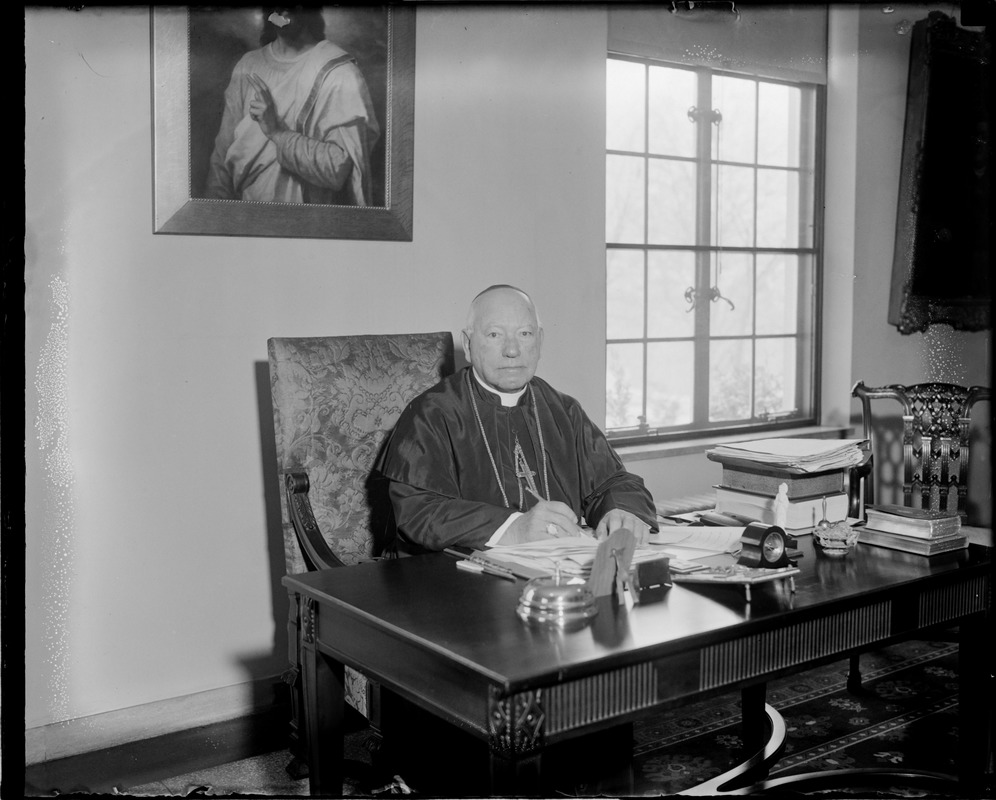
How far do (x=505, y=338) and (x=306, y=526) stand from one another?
79cm

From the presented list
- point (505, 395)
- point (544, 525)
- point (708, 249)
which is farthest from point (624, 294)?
point (544, 525)

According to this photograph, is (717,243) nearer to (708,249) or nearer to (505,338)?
(708,249)

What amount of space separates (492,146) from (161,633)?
6.83 feet

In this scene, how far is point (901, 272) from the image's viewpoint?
534cm

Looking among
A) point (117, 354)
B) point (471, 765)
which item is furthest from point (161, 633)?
point (471, 765)

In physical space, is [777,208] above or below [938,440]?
above

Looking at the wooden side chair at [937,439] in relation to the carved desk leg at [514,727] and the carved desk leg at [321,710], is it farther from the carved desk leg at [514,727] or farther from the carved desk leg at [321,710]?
the carved desk leg at [514,727]

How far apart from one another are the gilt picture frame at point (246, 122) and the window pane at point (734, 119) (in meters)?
1.75

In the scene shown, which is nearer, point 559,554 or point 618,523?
point 559,554

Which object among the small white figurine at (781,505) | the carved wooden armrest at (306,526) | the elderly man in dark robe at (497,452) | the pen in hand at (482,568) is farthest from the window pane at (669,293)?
the pen in hand at (482,568)

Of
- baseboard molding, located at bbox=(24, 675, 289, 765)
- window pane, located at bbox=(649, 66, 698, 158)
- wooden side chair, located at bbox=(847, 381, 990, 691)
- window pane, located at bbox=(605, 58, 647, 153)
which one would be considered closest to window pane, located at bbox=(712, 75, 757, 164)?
window pane, located at bbox=(649, 66, 698, 158)

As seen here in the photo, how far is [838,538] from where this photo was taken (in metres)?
2.65

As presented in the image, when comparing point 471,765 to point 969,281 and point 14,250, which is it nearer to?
point 14,250

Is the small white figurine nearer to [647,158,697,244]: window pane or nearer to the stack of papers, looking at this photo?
the stack of papers
